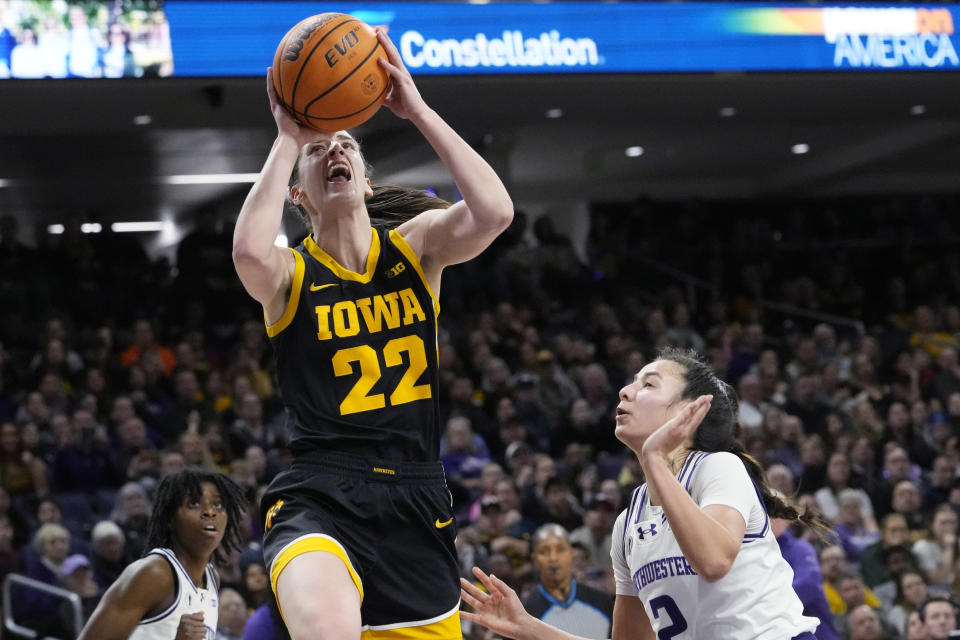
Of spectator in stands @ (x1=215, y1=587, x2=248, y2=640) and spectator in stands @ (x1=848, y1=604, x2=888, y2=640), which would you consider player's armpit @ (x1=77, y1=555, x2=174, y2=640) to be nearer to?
spectator in stands @ (x1=215, y1=587, x2=248, y2=640)

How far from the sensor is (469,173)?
2916 mm

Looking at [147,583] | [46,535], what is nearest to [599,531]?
[46,535]

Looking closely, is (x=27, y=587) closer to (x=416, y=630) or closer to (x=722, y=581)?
(x=416, y=630)

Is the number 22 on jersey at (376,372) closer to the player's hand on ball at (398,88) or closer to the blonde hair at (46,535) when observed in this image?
the player's hand on ball at (398,88)

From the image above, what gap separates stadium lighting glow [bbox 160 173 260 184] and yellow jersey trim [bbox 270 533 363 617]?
12321mm

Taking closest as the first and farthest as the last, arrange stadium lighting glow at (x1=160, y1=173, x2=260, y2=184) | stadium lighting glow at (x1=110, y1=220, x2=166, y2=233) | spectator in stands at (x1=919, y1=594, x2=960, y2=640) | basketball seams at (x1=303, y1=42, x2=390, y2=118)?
basketball seams at (x1=303, y1=42, x2=390, y2=118) < spectator in stands at (x1=919, y1=594, x2=960, y2=640) < stadium lighting glow at (x1=160, y1=173, x2=260, y2=184) < stadium lighting glow at (x1=110, y1=220, x2=166, y2=233)

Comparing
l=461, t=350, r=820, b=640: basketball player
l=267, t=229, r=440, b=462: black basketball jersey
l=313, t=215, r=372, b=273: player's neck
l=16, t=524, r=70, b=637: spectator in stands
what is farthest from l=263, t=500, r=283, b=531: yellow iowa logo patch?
l=16, t=524, r=70, b=637: spectator in stands

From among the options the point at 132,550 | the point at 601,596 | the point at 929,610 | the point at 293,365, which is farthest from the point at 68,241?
the point at 293,365

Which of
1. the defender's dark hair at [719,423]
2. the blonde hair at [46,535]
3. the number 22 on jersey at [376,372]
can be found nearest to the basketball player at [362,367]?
the number 22 on jersey at [376,372]

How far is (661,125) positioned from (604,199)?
3694 mm

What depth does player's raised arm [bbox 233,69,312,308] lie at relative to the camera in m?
2.77

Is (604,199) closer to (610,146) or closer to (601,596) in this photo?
(610,146)

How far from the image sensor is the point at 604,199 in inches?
680

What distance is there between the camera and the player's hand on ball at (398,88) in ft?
9.71
